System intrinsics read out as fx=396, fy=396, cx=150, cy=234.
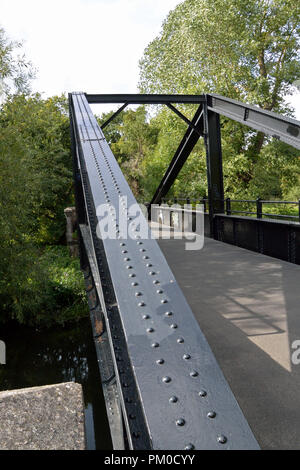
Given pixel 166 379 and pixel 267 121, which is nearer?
pixel 166 379

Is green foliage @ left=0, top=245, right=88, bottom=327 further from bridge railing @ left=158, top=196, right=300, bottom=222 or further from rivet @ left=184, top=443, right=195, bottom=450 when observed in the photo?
rivet @ left=184, top=443, right=195, bottom=450

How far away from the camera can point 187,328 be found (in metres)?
1.26

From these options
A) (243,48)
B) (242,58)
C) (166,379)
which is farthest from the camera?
(242,58)

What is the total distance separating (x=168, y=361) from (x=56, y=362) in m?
10.8

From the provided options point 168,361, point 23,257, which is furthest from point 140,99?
point 168,361

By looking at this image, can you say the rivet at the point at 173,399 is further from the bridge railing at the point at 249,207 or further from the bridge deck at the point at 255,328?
the bridge railing at the point at 249,207

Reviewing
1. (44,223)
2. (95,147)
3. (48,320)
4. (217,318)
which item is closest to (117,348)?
(95,147)

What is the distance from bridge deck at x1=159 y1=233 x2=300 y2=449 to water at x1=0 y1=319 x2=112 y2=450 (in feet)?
11.8

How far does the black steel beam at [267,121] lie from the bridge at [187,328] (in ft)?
0.07

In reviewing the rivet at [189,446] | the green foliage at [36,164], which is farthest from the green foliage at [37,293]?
the rivet at [189,446]

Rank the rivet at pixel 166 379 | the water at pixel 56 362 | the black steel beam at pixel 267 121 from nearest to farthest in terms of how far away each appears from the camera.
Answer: the rivet at pixel 166 379, the black steel beam at pixel 267 121, the water at pixel 56 362

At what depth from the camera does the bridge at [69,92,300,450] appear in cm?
104

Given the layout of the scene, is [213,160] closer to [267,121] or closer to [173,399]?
[267,121]

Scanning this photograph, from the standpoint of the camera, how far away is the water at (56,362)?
29.4 feet
